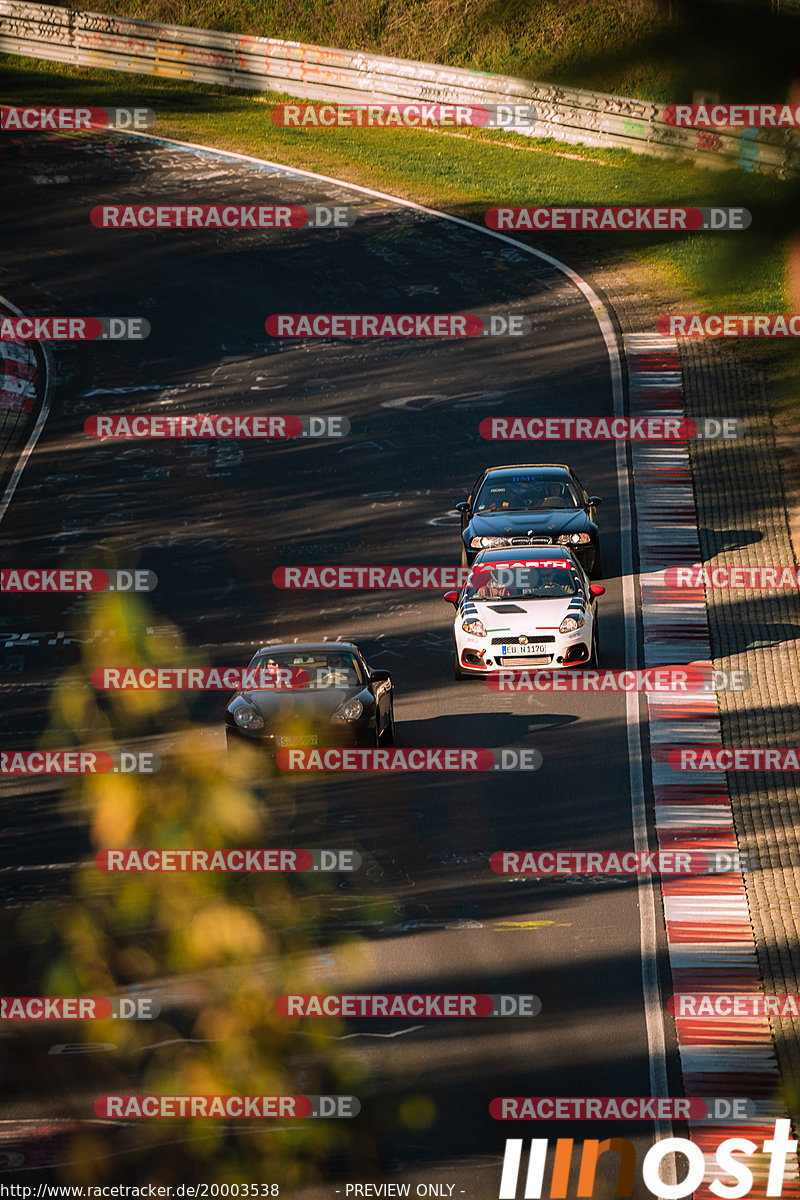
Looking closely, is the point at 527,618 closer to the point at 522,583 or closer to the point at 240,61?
the point at 522,583

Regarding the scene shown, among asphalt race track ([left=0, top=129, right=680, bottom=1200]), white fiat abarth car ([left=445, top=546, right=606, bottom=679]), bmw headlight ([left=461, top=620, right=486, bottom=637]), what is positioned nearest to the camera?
asphalt race track ([left=0, top=129, right=680, bottom=1200])

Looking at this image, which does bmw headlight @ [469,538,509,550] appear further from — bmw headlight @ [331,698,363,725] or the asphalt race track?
bmw headlight @ [331,698,363,725]

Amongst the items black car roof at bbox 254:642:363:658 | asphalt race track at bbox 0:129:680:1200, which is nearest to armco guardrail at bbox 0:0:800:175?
asphalt race track at bbox 0:129:680:1200

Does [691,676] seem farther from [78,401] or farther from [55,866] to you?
[78,401]

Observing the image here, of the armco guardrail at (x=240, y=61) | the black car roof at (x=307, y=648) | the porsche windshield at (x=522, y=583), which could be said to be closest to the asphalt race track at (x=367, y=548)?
the porsche windshield at (x=522, y=583)

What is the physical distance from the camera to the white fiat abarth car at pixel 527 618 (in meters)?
19.4

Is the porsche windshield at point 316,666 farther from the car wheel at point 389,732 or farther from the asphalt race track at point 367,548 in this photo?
the asphalt race track at point 367,548

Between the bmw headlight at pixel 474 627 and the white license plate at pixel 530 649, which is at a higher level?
the bmw headlight at pixel 474 627

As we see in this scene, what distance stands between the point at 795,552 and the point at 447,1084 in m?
15.3

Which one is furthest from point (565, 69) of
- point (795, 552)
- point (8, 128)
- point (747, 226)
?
point (8, 128)

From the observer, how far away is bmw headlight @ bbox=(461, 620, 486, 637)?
19592mm

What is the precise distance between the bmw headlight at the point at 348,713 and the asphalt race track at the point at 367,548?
0.74 metres

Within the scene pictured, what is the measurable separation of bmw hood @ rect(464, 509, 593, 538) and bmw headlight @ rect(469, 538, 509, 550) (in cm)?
14

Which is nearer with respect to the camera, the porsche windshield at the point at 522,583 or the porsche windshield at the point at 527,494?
the porsche windshield at the point at 522,583
